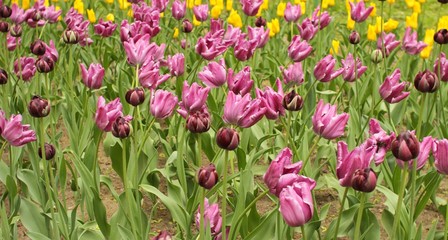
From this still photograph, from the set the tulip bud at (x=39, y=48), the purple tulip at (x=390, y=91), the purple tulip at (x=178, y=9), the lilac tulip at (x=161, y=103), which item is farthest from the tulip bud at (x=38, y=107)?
the purple tulip at (x=178, y=9)

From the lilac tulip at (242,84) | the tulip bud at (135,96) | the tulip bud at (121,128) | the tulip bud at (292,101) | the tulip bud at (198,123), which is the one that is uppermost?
the tulip bud at (198,123)

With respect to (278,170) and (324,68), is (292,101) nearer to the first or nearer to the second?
(278,170)

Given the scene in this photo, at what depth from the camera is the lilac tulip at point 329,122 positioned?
212cm

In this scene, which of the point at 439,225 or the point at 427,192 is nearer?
the point at 427,192

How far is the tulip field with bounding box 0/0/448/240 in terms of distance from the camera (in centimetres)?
201

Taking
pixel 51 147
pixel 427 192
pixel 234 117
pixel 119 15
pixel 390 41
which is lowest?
pixel 119 15

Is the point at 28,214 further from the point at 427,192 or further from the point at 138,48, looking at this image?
the point at 427,192

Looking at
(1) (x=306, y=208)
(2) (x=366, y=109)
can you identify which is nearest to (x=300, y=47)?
(2) (x=366, y=109)

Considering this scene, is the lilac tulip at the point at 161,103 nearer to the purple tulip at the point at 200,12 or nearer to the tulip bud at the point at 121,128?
the tulip bud at the point at 121,128

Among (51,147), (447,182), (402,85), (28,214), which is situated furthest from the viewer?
(447,182)

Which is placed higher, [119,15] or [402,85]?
[402,85]

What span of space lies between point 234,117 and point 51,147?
63 centimetres

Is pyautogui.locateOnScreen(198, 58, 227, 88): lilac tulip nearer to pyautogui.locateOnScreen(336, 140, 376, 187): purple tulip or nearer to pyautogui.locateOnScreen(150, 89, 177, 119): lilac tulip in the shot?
pyautogui.locateOnScreen(150, 89, 177, 119): lilac tulip

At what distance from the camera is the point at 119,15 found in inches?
223
